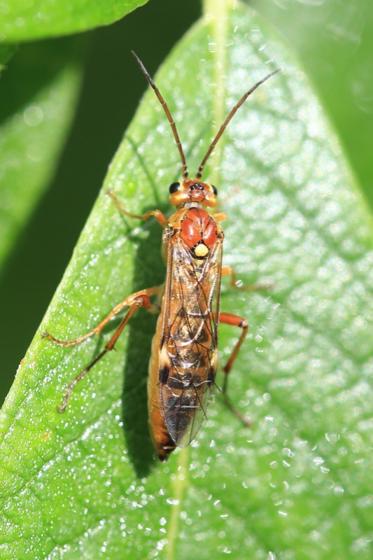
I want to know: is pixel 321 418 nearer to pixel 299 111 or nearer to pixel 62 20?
pixel 299 111

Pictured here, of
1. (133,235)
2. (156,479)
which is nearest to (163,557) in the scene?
(156,479)

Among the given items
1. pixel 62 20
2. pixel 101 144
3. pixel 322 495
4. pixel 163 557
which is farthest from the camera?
pixel 101 144

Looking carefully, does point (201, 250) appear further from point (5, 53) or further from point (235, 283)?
point (5, 53)

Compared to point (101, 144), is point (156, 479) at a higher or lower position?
lower

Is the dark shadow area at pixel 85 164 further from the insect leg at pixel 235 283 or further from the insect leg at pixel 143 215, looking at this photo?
the insect leg at pixel 235 283

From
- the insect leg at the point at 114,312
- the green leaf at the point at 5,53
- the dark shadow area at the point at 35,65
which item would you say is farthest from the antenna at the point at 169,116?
the green leaf at the point at 5,53

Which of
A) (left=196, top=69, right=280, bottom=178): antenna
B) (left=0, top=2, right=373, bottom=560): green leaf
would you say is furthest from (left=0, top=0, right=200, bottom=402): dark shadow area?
(left=196, top=69, right=280, bottom=178): antenna

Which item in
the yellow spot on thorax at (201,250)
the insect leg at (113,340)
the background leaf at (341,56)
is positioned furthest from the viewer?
the background leaf at (341,56)
